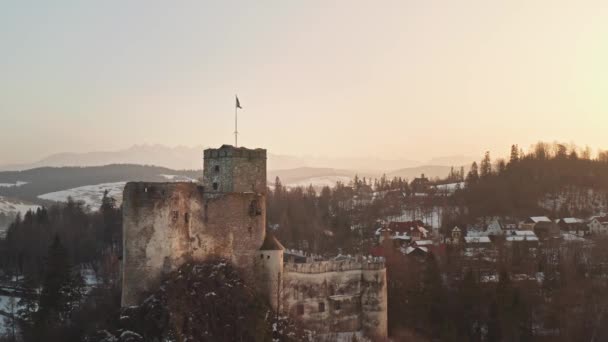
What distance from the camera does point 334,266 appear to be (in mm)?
47031

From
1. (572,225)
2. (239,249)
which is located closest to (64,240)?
(239,249)

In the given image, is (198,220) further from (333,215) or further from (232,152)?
(333,215)

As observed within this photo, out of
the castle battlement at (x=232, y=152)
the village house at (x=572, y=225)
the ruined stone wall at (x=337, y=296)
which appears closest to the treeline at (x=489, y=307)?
the ruined stone wall at (x=337, y=296)

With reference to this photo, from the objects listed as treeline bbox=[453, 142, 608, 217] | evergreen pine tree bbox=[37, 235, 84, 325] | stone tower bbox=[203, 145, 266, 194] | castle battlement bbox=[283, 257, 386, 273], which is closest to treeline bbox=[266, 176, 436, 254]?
treeline bbox=[453, 142, 608, 217]

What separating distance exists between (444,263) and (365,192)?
97.0 meters

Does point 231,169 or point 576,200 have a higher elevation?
point 231,169

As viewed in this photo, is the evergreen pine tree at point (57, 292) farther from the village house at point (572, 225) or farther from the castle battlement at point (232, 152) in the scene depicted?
the village house at point (572, 225)

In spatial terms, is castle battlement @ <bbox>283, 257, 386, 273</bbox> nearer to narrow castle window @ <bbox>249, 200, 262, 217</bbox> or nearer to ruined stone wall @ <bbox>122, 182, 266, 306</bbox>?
ruined stone wall @ <bbox>122, 182, 266, 306</bbox>

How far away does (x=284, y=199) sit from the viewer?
447 feet

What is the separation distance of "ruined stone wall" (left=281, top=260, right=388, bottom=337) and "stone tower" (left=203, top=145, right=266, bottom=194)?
670 centimetres

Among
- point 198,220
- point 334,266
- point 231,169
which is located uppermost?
point 231,169

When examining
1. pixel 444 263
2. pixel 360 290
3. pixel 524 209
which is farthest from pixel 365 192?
pixel 360 290

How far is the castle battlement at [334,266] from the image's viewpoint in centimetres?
4484

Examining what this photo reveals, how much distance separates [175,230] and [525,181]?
113264mm
